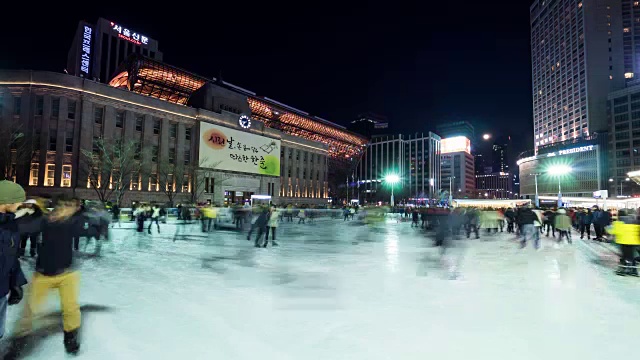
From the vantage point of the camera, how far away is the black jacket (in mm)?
3682

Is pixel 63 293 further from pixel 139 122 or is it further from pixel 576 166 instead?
pixel 576 166

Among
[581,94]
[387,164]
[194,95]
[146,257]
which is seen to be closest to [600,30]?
[581,94]

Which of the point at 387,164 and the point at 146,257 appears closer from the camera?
the point at 146,257

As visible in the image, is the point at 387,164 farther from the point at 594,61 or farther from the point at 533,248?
the point at 533,248

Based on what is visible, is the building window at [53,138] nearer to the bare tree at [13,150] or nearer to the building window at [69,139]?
the building window at [69,139]

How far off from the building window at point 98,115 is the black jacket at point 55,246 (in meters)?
46.9

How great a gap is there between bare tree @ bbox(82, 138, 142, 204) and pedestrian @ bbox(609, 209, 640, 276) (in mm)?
40346

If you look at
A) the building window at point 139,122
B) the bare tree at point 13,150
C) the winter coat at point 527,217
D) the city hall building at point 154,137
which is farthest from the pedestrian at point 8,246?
the building window at point 139,122

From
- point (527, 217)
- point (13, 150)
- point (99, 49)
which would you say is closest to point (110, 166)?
point (13, 150)

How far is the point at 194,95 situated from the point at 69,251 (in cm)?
6413

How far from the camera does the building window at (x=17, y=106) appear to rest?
128 ft

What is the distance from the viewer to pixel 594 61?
11006 cm

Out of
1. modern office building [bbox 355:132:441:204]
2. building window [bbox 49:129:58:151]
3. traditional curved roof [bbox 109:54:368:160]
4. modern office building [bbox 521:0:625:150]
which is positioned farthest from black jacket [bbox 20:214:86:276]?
modern office building [bbox 355:132:441:204]

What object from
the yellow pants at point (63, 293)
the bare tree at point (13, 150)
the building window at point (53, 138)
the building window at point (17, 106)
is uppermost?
the building window at point (17, 106)
